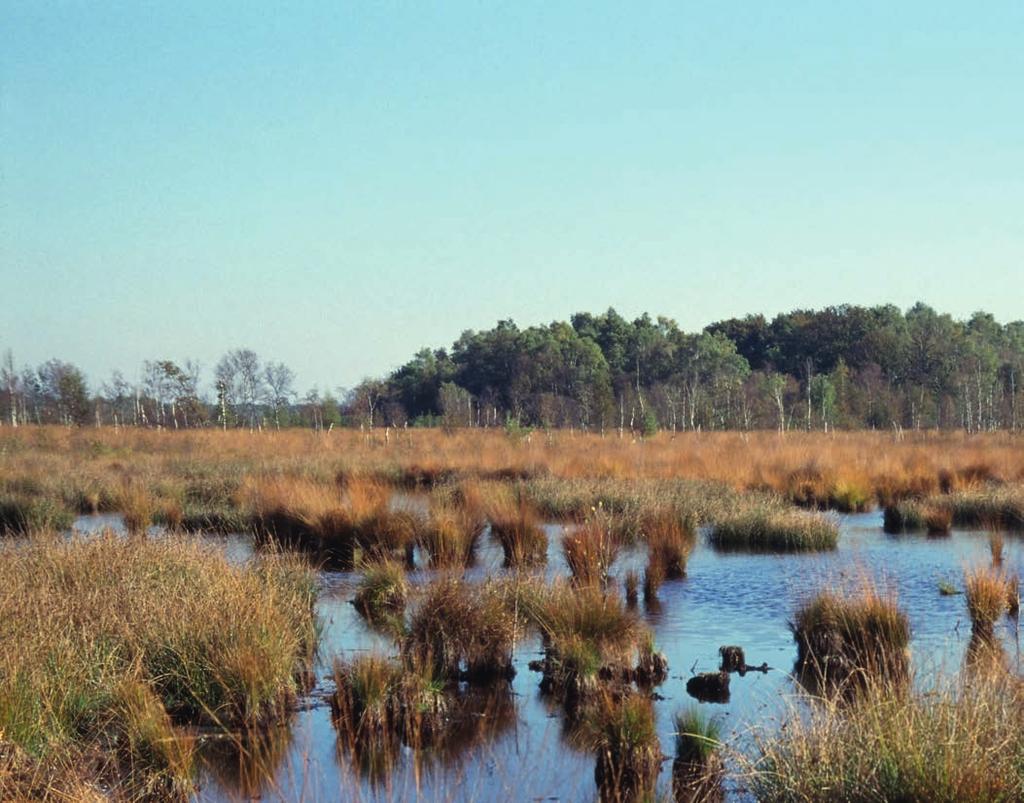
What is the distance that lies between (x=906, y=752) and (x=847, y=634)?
13.9ft

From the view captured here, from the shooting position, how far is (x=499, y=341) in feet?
253

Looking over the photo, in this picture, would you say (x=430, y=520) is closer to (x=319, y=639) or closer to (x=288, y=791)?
(x=319, y=639)

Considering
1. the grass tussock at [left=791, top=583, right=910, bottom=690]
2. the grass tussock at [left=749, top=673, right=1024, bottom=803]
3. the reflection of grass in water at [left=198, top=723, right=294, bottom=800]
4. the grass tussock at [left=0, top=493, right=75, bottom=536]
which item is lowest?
the reflection of grass in water at [left=198, top=723, right=294, bottom=800]

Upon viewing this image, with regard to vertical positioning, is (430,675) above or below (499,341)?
below

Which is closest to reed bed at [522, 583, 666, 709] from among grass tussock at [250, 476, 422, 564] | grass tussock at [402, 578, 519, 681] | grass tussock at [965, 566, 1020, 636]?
grass tussock at [402, 578, 519, 681]

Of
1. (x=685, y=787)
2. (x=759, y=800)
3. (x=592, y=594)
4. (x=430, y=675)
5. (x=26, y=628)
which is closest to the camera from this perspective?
(x=759, y=800)

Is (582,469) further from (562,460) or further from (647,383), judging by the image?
(647,383)

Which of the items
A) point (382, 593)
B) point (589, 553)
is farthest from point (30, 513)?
point (589, 553)

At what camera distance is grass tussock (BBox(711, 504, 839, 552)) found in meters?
15.4

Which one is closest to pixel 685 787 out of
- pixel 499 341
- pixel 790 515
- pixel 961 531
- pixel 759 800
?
pixel 759 800

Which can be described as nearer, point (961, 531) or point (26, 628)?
point (26, 628)

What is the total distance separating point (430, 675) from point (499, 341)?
6946 centimetres

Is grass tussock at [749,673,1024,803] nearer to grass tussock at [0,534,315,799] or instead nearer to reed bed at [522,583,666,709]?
reed bed at [522,583,666,709]

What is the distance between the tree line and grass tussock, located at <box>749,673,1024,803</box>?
42163mm
